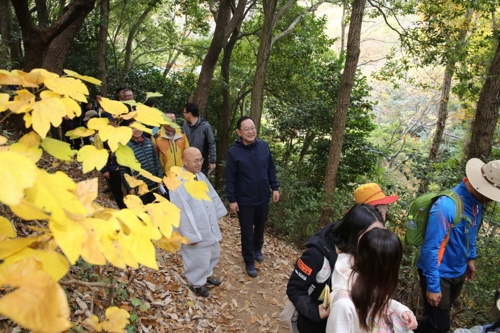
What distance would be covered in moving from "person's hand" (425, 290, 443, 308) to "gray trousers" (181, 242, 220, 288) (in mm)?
2442

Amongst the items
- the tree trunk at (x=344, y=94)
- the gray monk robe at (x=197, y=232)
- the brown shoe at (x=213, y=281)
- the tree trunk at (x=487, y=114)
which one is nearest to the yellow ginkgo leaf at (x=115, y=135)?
the gray monk robe at (x=197, y=232)

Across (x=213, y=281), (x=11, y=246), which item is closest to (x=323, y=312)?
(x=11, y=246)

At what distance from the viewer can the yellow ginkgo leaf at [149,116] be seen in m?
1.38

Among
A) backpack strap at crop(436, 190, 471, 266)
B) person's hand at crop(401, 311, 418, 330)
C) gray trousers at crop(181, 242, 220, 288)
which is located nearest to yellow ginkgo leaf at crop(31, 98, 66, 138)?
person's hand at crop(401, 311, 418, 330)

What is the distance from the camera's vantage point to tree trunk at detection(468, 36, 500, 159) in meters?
5.84

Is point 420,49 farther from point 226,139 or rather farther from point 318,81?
point 226,139

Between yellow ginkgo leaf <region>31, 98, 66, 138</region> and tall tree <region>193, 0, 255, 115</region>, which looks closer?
yellow ginkgo leaf <region>31, 98, 66, 138</region>

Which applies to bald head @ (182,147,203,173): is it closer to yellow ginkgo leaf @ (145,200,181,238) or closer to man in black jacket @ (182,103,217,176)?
man in black jacket @ (182,103,217,176)

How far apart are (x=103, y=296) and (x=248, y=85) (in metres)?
11.4

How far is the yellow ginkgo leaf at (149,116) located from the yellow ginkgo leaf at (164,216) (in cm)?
38

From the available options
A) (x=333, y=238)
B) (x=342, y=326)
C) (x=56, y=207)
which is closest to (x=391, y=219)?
(x=333, y=238)

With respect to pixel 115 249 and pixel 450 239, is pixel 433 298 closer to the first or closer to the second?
pixel 450 239

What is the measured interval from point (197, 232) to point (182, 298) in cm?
91

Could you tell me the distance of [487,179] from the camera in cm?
285
